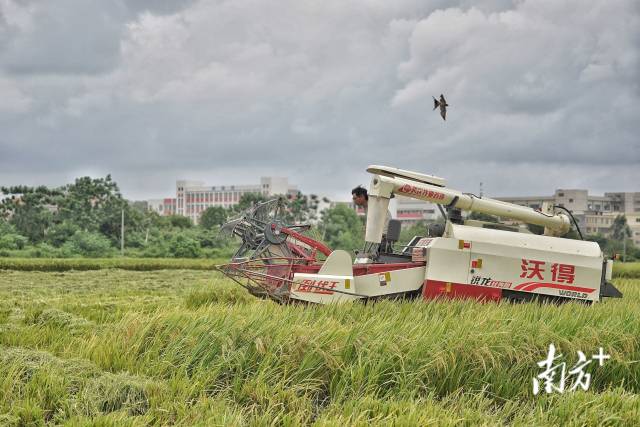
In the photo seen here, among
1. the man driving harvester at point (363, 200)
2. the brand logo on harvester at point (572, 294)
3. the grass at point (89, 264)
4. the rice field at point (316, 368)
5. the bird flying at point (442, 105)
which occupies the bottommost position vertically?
the grass at point (89, 264)

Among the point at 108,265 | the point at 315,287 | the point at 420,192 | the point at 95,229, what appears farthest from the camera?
the point at 95,229

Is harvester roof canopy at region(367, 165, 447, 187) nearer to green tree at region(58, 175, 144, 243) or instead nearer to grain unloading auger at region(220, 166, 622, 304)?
grain unloading auger at region(220, 166, 622, 304)

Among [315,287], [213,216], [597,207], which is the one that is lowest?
[315,287]

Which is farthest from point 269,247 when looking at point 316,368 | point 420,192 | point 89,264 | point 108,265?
point 108,265

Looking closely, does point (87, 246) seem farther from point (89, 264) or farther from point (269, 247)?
point (269, 247)

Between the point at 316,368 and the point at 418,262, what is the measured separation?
4039 millimetres

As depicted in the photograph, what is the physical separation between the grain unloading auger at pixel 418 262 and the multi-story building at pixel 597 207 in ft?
210

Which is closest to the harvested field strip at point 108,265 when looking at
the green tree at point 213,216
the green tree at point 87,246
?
the green tree at point 87,246

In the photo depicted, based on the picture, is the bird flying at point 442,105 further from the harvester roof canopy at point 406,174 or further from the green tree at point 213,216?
the green tree at point 213,216

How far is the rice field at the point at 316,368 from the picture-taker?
5.59 m

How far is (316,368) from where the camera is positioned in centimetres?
648

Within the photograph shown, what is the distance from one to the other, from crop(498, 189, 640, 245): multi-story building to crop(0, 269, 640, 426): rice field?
67286 millimetres

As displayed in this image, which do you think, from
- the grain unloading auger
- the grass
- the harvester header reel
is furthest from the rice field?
the grass

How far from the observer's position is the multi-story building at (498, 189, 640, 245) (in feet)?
307
